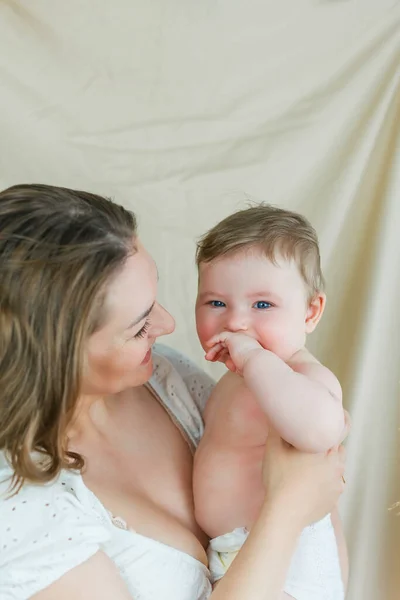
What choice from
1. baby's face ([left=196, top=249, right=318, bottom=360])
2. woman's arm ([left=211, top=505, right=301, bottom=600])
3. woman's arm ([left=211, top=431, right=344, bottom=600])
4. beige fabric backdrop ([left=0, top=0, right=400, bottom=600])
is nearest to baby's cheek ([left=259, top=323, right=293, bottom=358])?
baby's face ([left=196, top=249, right=318, bottom=360])

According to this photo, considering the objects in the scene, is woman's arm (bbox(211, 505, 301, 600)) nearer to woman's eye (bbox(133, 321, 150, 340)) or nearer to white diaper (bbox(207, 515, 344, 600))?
white diaper (bbox(207, 515, 344, 600))

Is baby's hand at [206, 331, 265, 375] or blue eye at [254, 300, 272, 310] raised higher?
blue eye at [254, 300, 272, 310]

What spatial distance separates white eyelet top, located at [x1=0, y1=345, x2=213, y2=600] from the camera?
858mm

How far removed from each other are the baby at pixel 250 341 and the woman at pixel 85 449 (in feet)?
0.25

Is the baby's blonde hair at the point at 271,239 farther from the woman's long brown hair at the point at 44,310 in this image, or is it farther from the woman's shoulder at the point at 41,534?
the woman's shoulder at the point at 41,534

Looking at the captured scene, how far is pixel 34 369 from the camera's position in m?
0.88

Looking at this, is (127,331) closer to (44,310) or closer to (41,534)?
(44,310)

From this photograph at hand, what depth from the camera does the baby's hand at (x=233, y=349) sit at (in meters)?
1.02

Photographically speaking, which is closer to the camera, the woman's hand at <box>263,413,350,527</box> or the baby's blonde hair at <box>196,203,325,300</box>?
the woman's hand at <box>263,413,350,527</box>

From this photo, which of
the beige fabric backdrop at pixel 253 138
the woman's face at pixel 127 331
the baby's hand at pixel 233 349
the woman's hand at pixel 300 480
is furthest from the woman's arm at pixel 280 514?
the beige fabric backdrop at pixel 253 138

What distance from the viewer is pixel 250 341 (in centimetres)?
105

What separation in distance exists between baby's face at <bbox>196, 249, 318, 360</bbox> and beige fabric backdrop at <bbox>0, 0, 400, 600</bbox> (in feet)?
1.69

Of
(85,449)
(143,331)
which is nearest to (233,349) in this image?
(143,331)

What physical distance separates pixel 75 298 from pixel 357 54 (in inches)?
39.1
